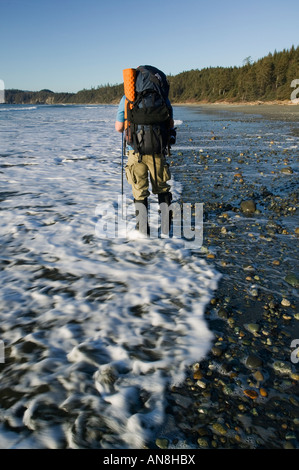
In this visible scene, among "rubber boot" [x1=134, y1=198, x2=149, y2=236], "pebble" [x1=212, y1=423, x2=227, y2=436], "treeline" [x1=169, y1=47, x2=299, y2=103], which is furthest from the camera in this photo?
"treeline" [x1=169, y1=47, x2=299, y2=103]

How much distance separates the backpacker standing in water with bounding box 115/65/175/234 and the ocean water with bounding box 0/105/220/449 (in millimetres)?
978

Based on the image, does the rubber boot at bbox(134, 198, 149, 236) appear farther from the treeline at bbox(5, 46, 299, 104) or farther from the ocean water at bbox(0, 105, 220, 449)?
the treeline at bbox(5, 46, 299, 104)

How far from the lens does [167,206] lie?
16.3ft

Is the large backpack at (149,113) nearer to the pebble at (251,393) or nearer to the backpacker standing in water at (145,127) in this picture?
the backpacker standing in water at (145,127)

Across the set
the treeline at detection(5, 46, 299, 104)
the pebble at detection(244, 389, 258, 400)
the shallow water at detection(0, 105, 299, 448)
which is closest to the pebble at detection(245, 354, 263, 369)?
the pebble at detection(244, 389, 258, 400)

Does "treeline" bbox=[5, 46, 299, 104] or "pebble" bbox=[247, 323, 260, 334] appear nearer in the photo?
"pebble" bbox=[247, 323, 260, 334]

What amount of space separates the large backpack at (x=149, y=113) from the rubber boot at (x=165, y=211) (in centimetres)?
83

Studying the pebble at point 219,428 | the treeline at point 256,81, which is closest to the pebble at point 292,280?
the pebble at point 219,428

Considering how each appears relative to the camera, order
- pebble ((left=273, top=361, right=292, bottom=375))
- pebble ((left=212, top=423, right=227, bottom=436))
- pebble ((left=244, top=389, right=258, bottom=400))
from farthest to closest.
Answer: pebble ((left=273, top=361, right=292, bottom=375)) → pebble ((left=244, top=389, right=258, bottom=400)) → pebble ((left=212, top=423, right=227, bottom=436))

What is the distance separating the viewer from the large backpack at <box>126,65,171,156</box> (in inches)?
160

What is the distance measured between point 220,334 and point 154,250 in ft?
6.69

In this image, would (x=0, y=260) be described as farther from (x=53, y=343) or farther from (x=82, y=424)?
(x=82, y=424)
